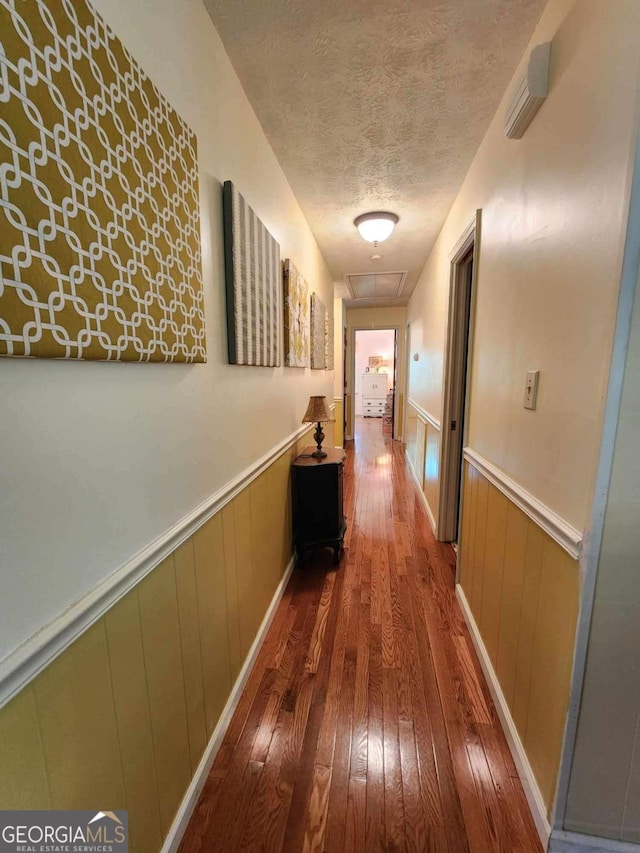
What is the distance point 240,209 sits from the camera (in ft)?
4.23

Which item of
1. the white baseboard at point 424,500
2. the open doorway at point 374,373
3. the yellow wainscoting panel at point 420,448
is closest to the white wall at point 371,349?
the open doorway at point 374,373

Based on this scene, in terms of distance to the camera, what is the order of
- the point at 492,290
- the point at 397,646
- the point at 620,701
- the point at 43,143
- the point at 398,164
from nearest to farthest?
the point at 43,143
the point at 620,701
the point at 492,290
the point at 397,646
the point at 398,164

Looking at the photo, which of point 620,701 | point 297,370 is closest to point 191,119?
point 297,370

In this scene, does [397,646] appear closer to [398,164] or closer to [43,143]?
[43,143]

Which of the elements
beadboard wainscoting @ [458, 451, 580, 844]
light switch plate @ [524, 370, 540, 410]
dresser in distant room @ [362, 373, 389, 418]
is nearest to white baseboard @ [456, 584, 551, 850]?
beadboard wainscoting @ [458, 451, 580, 844]

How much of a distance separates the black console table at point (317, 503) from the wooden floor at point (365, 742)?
325mm

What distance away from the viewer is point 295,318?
217 centimetres

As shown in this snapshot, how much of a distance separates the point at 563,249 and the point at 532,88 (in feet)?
1.88

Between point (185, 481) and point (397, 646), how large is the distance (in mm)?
1379

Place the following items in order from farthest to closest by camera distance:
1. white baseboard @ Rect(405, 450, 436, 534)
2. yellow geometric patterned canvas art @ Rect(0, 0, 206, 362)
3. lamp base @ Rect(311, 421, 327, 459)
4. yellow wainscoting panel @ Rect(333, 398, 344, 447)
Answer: yellow wainscoting panel @ Rect(333, 398, 344, 447), white baseboard @ Rect(405, 450, 436, 534), lamp base @ Rect(311, 421, 327, 459), yellow geometric patterned canvas art @ Rect(0, 0, 206, 362)

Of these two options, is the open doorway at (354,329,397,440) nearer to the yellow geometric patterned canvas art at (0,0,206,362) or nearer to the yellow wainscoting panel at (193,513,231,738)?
the yellow wainscoting panel at (193,513,231,738)

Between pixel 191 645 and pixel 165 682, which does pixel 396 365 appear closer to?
pixel 191 645

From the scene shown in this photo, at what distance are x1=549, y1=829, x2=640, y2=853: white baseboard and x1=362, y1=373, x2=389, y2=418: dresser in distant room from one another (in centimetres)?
939

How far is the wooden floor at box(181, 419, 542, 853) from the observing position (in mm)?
992
